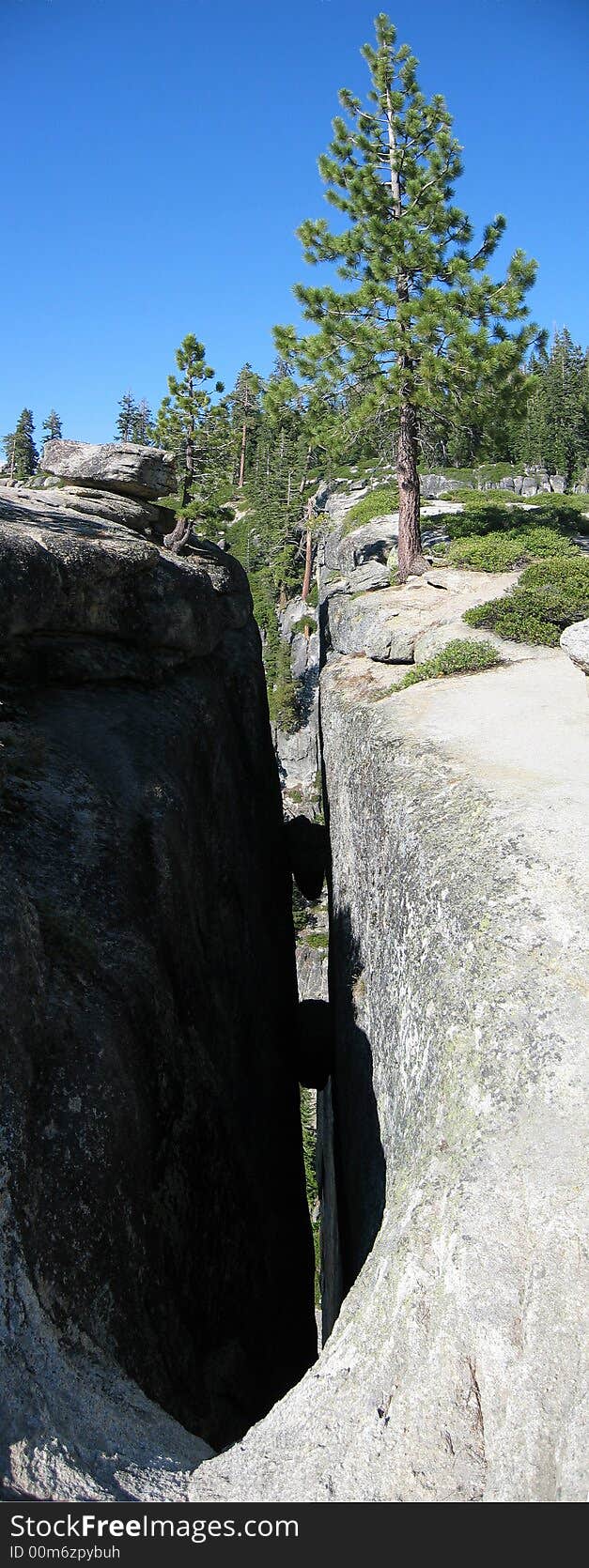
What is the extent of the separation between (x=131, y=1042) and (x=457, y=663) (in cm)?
985

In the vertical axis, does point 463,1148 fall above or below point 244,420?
below

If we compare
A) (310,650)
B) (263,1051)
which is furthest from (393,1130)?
(310,650)

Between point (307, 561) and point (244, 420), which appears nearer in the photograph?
point (307, 561)

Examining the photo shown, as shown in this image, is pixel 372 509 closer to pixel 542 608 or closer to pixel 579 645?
pixel 542 608

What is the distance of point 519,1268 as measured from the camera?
570 centimetres

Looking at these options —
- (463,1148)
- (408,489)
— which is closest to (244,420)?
(408,489)

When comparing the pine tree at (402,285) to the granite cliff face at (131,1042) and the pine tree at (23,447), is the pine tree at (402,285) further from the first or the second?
the pine tree at (23,447)

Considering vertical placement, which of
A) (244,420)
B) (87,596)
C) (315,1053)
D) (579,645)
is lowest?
(315,1053)

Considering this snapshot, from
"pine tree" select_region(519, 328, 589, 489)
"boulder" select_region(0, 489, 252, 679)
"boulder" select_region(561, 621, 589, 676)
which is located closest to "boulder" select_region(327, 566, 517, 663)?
"boulder" select_region(0, 489, 252, 679)

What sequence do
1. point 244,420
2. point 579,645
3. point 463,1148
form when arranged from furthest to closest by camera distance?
1. point 244,420
2. point 579,645
3. point 463,1148

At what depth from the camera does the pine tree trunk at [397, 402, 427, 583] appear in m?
23.6

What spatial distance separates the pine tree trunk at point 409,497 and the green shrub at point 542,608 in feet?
20.5

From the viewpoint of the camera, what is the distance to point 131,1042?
9078mm
